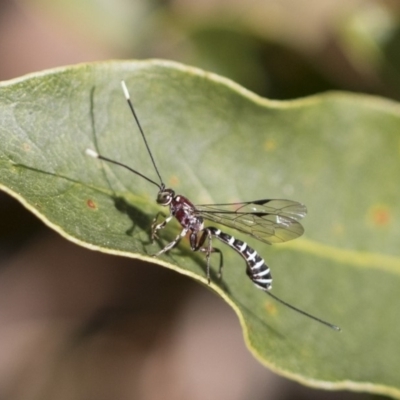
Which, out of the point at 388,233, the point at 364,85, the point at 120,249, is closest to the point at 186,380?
the point at 388,233

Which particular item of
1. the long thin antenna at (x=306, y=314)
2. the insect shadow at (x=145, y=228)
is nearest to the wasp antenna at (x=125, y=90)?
the insect shadow at (x=145, y=228)

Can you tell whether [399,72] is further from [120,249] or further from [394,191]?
[120,249]

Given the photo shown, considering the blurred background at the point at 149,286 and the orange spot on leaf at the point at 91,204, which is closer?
the orange spot on leaf at the point at 91,204

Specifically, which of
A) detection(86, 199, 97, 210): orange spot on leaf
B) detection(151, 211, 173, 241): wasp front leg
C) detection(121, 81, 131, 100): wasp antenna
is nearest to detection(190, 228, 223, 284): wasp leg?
detection(151, 211, 173, 241): wasp front leg

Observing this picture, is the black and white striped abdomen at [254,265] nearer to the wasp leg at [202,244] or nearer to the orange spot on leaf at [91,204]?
the wasp leg at [202,244]

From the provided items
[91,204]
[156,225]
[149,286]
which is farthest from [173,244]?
[149,286]

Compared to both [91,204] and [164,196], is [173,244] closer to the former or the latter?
[164,196]
